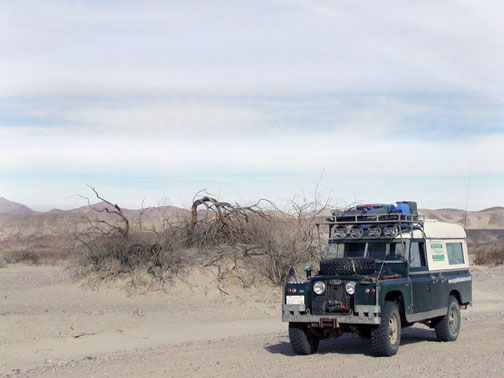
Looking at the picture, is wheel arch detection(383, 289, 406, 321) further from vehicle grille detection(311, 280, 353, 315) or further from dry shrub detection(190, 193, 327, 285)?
dry shrub detection(190, 193, 327, 285)

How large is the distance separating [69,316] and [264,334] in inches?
223

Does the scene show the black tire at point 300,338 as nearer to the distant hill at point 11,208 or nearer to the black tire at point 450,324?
the black tire at point 450,324

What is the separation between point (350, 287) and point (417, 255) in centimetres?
234

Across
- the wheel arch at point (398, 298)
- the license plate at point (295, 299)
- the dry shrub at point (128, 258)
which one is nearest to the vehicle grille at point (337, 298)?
the license plate at point (295, 299)

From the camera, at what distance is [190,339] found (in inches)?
593

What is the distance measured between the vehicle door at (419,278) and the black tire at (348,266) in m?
0.97

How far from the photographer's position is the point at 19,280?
86.7 ft

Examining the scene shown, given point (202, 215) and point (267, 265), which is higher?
point (202, 215)

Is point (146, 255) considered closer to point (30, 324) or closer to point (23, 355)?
point (30, 324)

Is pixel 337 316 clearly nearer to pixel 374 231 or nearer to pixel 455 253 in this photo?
pixel 374 231

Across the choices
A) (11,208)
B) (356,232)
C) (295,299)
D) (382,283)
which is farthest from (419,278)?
(11,208)

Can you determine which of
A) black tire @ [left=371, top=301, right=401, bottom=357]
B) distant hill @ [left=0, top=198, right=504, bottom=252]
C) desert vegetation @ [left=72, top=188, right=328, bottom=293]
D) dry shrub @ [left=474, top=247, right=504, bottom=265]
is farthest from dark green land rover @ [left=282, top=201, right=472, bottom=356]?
dry shrub @ [left=474, top=247, right=504, bottom=265]

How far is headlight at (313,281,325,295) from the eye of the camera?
11289 mm

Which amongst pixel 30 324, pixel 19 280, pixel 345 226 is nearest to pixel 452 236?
pixel 345 226
